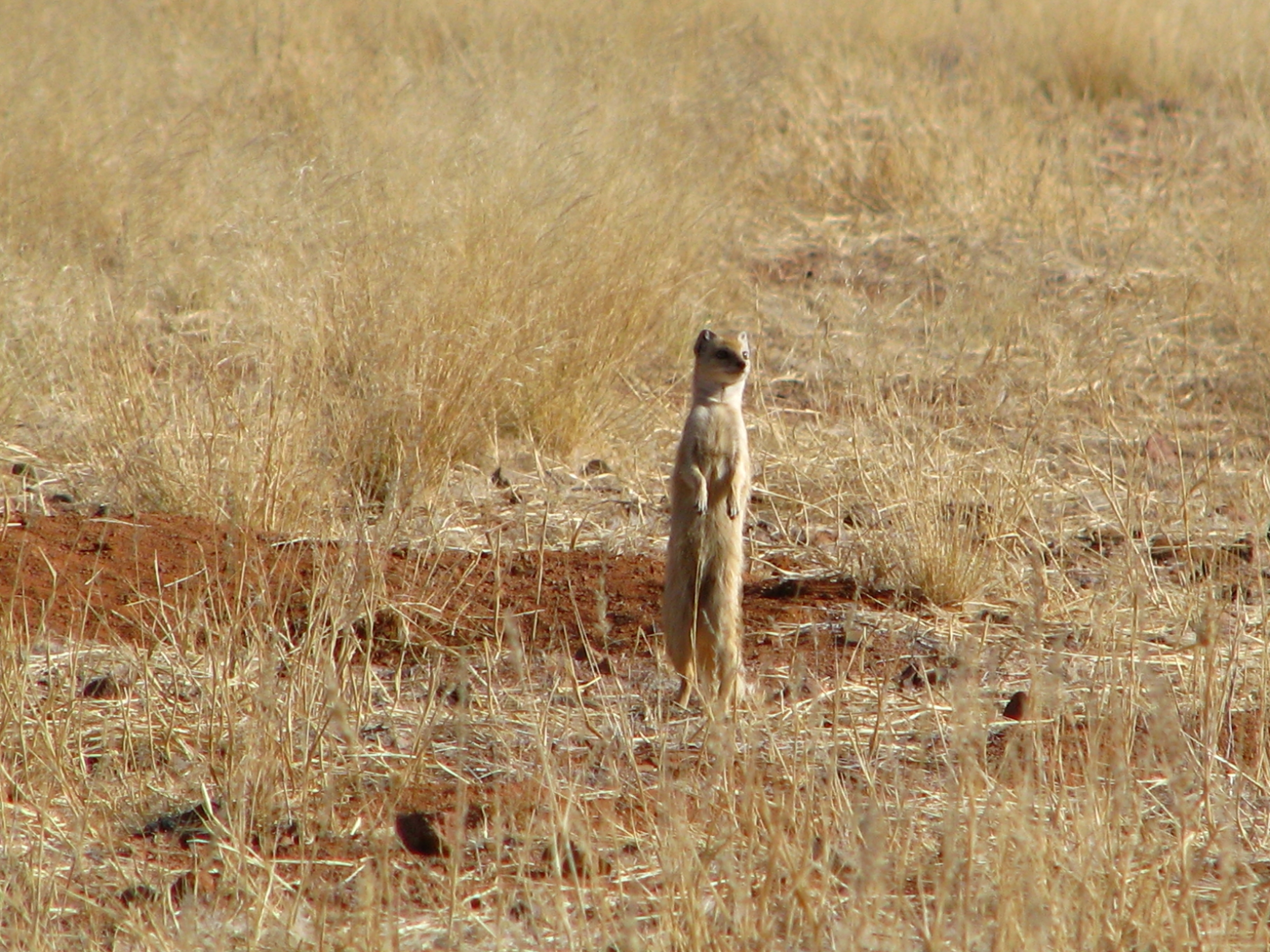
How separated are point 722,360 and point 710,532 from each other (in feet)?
1.74

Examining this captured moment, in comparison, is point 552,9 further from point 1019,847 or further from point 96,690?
point 1019,847

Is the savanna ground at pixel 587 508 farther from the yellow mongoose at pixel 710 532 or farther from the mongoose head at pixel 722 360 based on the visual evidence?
the mongoose head at pixel 722 360

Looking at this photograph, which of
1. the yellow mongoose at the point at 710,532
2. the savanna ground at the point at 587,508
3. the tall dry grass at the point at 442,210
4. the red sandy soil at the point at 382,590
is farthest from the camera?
the tall dry grass at the point at 442,210

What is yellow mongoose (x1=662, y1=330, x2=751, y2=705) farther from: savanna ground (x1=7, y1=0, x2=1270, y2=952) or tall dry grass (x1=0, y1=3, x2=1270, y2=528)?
tall dry grass (x1=0, y1=3, x2=1270, y2=528)

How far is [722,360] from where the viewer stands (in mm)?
4734

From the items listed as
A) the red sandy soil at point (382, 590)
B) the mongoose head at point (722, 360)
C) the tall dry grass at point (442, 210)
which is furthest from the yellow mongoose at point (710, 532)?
the tall dry grass at point (442, 210)

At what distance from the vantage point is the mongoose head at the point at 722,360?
187 inches

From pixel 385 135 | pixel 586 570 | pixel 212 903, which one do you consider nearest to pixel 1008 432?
pixel 586 570

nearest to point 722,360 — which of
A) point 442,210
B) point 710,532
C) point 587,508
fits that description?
point 710,532

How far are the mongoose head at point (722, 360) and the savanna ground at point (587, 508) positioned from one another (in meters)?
0.86

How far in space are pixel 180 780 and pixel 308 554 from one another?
1.62 meters

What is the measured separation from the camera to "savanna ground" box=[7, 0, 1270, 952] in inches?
123

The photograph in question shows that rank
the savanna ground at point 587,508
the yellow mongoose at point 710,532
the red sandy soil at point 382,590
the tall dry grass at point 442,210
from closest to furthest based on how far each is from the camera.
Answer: the savanna ground at point 587,508 → the yellow mongoose at point 710,532 → the red sandy soil at point 382,590 → the tall dry grass at point 442,210

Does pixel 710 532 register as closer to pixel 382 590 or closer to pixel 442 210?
pixel 382 590
